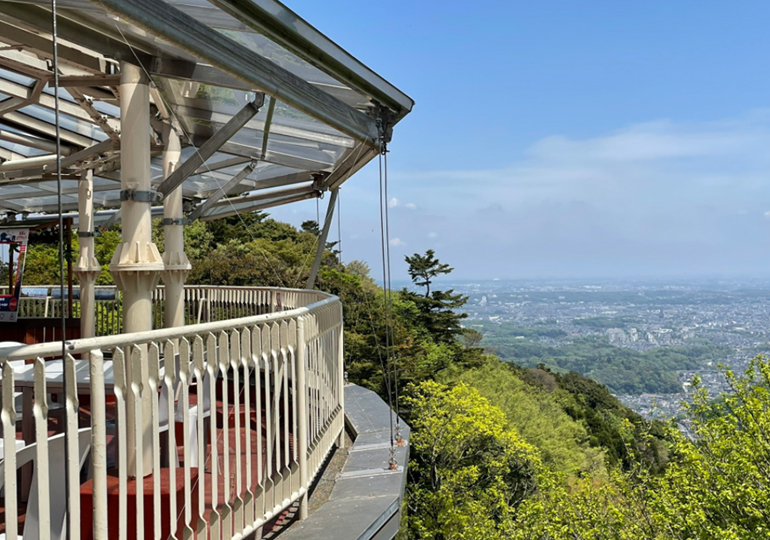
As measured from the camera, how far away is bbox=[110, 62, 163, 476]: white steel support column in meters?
3.67

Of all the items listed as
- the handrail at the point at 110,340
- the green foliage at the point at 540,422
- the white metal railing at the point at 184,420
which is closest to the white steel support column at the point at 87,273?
the white metal railing at the point at 184,420

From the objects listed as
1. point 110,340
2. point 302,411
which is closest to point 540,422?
point 302,411

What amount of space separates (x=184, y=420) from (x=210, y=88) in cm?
338

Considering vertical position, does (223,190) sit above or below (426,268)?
above

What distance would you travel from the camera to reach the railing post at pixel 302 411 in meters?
3.58

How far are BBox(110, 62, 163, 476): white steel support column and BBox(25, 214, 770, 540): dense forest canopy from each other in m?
1.69

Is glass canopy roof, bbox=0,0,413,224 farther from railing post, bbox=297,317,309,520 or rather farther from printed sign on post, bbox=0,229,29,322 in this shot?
railing post, bbox=297,317,309,520

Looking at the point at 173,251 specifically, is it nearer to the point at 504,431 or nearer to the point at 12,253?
the point at 12,253

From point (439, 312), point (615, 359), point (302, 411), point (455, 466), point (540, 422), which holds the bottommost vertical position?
point (615, 359)

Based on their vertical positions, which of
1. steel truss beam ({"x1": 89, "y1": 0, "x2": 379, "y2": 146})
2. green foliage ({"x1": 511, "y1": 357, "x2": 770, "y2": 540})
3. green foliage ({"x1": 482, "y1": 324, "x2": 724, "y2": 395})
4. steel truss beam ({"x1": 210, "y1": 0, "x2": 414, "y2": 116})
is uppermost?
steel truss beam ({"x1": 210, "y1": 0, "x2": 414, "y2": 116})

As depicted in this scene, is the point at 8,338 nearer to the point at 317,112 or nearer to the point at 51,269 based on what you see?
the point at 317,112

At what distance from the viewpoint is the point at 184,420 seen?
2545mm

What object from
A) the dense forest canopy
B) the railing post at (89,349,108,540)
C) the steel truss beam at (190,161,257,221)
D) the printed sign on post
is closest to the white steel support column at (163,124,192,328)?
the steel truss beam at (190,161,257,221)

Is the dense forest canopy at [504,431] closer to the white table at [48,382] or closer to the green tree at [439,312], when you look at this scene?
the green tree at [439,312]
